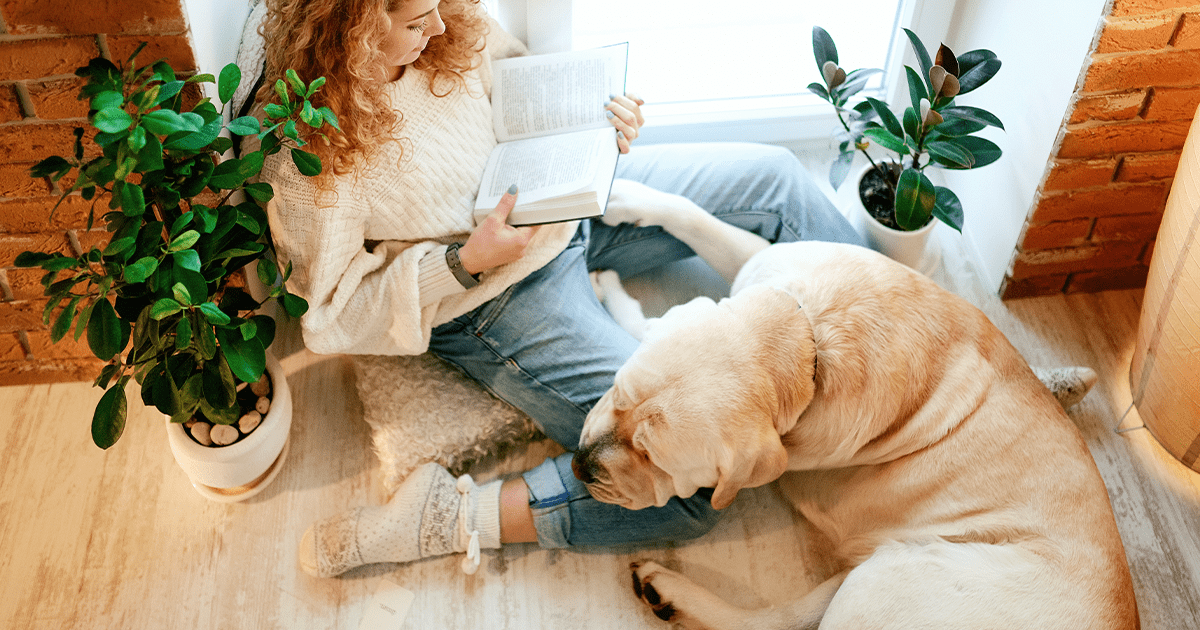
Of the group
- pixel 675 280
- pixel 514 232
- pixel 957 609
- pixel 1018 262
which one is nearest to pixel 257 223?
pixel 514 232

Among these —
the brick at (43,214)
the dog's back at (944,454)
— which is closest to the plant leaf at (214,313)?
the brick at (43,214)

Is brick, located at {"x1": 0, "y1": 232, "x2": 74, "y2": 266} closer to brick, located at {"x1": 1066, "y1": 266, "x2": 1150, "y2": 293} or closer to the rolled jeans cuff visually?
the rolled jeans cuff

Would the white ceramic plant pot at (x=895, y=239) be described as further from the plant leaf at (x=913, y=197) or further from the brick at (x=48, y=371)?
the brick at (x=48, y=371)

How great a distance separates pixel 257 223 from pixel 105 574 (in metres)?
0.85

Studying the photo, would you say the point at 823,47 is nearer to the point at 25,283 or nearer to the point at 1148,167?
the point at 1148,167

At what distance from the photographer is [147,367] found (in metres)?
1.41

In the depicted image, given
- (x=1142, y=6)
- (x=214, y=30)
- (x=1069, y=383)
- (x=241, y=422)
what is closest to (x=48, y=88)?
(x=214, y=30)

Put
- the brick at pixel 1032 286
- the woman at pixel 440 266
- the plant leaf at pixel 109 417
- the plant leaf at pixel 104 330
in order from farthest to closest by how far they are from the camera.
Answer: the brick at pixel 1032 286, the woman at pixel 440 266, the plant leaf at pixel 109 417, the plant leaf at pixel 104 330

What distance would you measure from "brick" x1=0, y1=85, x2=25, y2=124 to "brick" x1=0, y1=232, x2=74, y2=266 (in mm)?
260

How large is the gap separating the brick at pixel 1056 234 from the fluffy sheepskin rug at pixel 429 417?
123 cm

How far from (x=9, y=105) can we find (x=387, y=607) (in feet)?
3.60

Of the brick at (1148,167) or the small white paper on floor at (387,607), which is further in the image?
the brick at (1148,167)

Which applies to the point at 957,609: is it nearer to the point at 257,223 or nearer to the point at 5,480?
the point at 257,223

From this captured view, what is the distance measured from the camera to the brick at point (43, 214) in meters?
1.55
